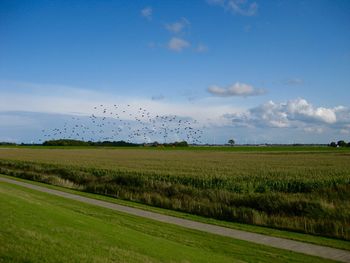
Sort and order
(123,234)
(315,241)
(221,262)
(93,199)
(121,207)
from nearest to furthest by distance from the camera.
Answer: (221,262) < (123,234) < (315,241) < (121,207) < (93,199)

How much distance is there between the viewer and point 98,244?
32.4 ft

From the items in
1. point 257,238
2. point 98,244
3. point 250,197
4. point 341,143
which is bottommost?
point 257,238

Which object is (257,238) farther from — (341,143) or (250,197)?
(341,143)

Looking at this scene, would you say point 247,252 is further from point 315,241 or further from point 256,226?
point 256,226

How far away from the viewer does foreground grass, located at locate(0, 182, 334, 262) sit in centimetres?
874

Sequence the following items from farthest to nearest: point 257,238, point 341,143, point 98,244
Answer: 1. point 341,143
2. point 257,238
3. point 98,244

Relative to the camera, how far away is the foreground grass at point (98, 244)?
874 centimetres

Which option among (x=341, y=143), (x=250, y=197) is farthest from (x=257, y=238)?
(x=341, y=143)

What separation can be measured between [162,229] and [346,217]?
7460mm

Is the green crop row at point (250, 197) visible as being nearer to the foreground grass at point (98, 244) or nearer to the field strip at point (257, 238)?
the field strip at point (257, 238)

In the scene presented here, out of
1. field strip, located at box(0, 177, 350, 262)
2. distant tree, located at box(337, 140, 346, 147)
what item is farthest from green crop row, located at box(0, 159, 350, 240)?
distant tree, located at box(337, 140, 346, 147)

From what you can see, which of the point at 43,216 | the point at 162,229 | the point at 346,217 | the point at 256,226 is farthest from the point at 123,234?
the point at 346,217

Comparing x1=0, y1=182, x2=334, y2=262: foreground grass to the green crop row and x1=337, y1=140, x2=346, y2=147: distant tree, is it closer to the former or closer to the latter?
the green crop row

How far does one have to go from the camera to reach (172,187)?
1070 inches
